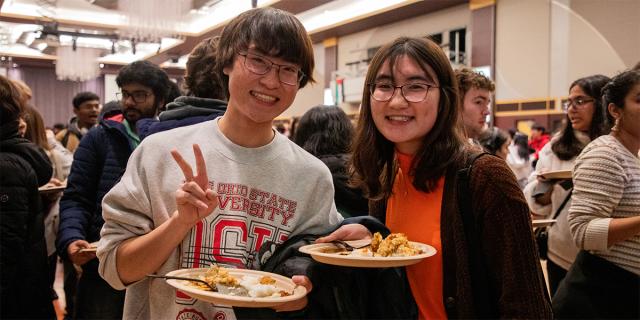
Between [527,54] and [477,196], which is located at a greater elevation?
[527,54]

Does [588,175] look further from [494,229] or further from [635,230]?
[494,229]

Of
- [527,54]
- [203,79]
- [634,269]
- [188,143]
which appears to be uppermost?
[527,54]

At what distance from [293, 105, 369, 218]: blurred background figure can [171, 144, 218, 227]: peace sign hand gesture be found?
55.3 inches

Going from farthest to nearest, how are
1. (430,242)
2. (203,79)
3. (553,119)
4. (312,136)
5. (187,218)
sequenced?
(553,119) < (312,136) < (203,79) < (430,242) < (187,218)

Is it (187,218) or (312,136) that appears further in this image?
(312,136)

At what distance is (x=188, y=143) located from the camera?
1466mm

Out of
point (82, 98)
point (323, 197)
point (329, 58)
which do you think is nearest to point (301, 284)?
point (323, 197)

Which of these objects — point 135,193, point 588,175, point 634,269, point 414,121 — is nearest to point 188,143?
point 135,193

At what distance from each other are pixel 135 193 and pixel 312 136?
5.32 ft

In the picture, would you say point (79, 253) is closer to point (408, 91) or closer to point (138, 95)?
point (138, 95)

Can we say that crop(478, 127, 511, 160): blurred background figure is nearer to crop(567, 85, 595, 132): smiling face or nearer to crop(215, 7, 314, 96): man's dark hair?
crop(567, 85, 595, 132): smiling face

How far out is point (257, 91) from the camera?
56.9 inches

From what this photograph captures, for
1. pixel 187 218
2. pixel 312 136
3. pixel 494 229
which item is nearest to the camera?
pixel 187 218

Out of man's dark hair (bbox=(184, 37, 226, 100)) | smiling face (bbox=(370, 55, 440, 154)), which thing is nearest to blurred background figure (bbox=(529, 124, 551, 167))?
man's dark hair (bbox=(184, 37, 226, 100))
